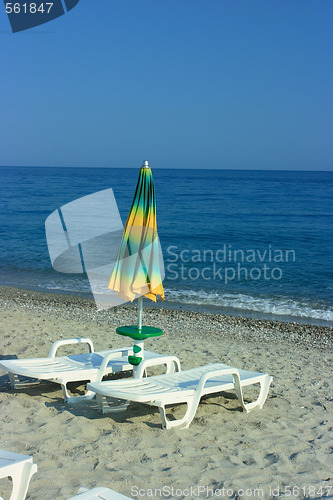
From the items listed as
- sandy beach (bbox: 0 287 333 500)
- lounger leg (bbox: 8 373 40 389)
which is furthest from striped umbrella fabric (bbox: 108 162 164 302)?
lounger leg (bbox: 8 373 40 389)

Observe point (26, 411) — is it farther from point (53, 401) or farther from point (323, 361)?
point (323, 361)

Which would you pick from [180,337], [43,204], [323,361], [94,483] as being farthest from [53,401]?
[43,204]

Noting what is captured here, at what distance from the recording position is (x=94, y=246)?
21.2 metres

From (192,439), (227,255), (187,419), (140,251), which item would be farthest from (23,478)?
(227,255)

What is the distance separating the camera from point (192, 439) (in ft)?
14.7

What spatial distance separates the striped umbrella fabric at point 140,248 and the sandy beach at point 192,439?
123 cm

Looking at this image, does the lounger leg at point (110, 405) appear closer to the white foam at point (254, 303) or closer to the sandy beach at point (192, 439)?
the sandy beach at point (192, 439)

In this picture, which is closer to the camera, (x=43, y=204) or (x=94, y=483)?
(x=94, y=483)

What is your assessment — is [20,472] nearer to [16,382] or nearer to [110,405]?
[110,405]

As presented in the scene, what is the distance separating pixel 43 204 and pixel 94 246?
767 inches

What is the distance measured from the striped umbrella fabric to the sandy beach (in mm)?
1231

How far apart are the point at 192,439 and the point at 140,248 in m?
1.74

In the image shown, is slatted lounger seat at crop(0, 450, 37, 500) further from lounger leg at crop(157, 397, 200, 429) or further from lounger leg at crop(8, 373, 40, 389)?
lounger leg at crop(8, 373, 40, 389)

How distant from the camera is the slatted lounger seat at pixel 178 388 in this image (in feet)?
14.8
